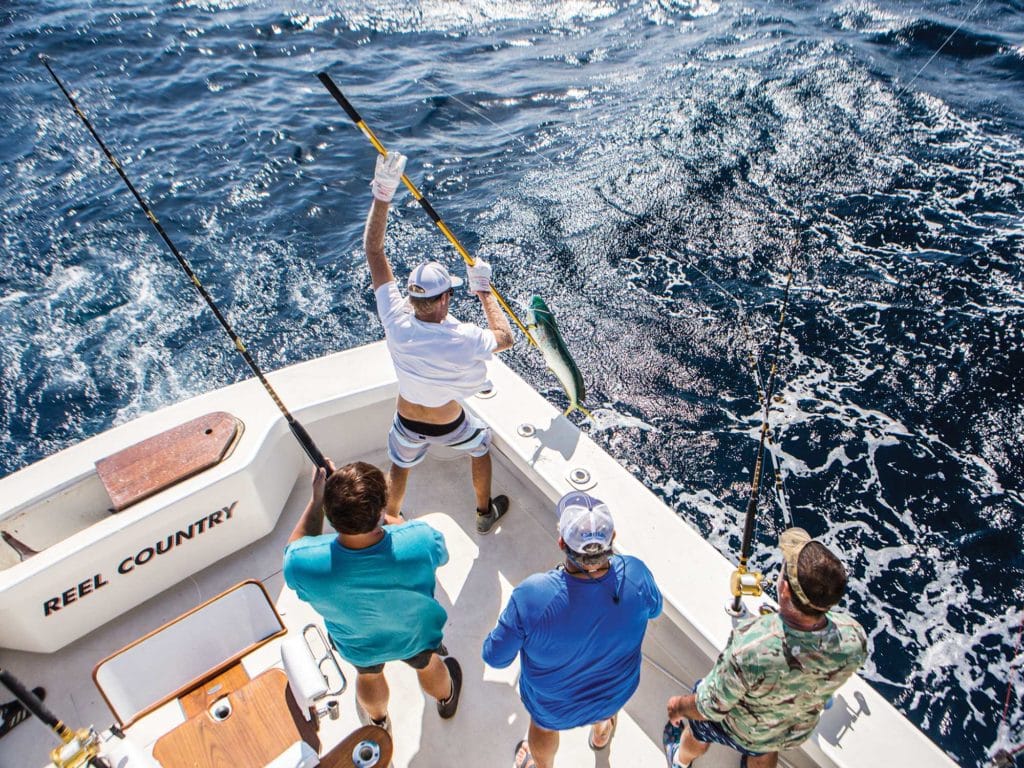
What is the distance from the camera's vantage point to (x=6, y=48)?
9.79 metres

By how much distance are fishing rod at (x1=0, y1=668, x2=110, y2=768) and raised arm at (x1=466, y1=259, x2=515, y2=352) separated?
183cm

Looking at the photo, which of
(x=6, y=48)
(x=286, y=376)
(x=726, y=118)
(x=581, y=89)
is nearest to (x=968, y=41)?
→ (x=726, y=118)

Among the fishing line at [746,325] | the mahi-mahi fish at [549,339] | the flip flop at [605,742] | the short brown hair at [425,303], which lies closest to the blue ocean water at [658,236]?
the fishing line at [746,325]

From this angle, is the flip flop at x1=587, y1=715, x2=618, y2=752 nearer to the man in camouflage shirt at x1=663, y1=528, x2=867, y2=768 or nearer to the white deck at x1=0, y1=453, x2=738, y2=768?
the white deck at x1=0, y1=453, x2=738, y2=768

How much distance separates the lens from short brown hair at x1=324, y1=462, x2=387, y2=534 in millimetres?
1704

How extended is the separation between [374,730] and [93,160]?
8574mm

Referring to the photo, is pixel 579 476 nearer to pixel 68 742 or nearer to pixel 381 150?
pixel 381 150

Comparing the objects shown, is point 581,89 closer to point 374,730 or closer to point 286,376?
point 286,376

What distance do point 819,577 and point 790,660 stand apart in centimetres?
27

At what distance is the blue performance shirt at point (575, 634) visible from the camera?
172 cm

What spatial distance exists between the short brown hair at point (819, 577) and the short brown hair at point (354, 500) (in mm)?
1155

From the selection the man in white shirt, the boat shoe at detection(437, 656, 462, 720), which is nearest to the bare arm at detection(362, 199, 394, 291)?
the man in white shirt

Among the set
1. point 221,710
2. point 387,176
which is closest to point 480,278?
point 387,176

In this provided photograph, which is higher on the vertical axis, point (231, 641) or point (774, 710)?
point (774, 710)
